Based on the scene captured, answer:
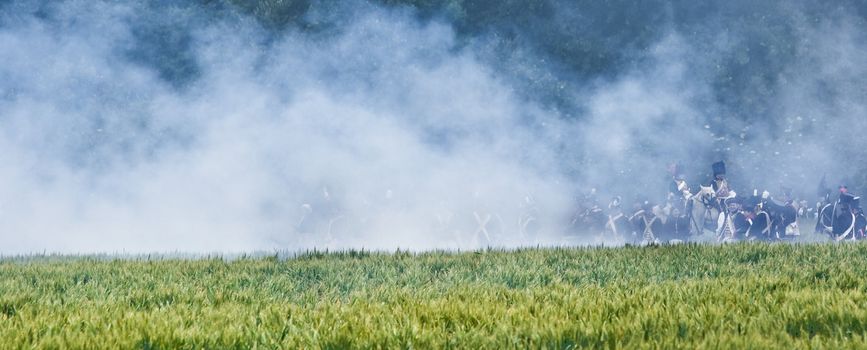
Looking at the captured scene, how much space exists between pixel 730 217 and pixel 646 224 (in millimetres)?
2591

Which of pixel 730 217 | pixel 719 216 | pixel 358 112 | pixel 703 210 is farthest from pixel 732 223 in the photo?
pixel 358 112

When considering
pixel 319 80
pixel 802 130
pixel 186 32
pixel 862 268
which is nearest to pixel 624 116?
pixel 802 130

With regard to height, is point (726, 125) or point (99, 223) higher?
point (726, 125)

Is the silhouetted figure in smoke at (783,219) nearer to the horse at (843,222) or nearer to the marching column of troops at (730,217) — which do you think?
the marching column of troops at (730,217)

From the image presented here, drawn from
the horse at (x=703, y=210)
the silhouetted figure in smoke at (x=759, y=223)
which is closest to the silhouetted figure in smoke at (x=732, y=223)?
the silhouetted figure in smoke at (x=759, y=223)

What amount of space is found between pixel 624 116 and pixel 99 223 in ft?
86.9

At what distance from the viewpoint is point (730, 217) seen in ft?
68.7

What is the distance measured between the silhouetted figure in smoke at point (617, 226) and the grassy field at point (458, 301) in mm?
14568

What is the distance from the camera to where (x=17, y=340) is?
4305mm

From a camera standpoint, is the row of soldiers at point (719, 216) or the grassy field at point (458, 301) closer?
the grassy field at point (458, 301)

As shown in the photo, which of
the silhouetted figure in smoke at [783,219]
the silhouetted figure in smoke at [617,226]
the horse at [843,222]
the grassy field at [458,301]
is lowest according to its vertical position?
the grassy field at [458,301]

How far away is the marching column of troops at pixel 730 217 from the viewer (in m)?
19.8

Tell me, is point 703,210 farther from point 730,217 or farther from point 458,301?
point 458,301

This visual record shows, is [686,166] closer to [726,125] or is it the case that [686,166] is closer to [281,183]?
[726,125]
